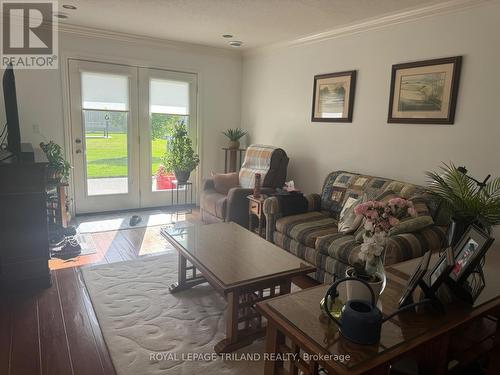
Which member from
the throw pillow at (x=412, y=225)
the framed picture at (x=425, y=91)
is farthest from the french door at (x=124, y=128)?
the throw pillow at (x=412, y=225)

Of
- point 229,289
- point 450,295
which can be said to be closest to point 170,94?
point 229,289

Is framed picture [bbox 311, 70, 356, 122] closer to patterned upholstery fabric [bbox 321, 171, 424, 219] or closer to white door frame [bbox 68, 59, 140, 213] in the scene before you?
patterned upholstery fabric [bbox 321, 171, 424, 219]

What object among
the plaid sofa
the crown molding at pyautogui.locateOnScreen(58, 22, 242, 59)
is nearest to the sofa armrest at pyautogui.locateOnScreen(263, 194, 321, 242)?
the plaid sofa

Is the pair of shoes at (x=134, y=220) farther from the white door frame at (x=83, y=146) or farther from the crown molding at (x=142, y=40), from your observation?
the crown molding at (x=142, y=40)

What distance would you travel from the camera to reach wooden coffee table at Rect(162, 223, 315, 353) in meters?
2.13

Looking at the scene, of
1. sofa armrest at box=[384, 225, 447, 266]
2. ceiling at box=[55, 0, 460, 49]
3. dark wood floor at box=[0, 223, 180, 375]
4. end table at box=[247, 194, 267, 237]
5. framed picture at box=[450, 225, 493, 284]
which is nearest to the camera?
framed picture at box=[450, 225, 493, 284]

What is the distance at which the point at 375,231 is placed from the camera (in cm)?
134

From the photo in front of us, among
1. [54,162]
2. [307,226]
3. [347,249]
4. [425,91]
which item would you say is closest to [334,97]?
[425,91]

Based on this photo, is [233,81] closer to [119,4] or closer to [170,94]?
[170,94]

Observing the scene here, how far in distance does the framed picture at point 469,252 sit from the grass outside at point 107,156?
4510 millimetres

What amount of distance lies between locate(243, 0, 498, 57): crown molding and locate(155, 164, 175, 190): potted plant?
95.6 inches

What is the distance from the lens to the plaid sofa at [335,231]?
2555 millimetres

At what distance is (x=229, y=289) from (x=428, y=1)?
290 cm

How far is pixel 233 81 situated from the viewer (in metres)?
5.70
